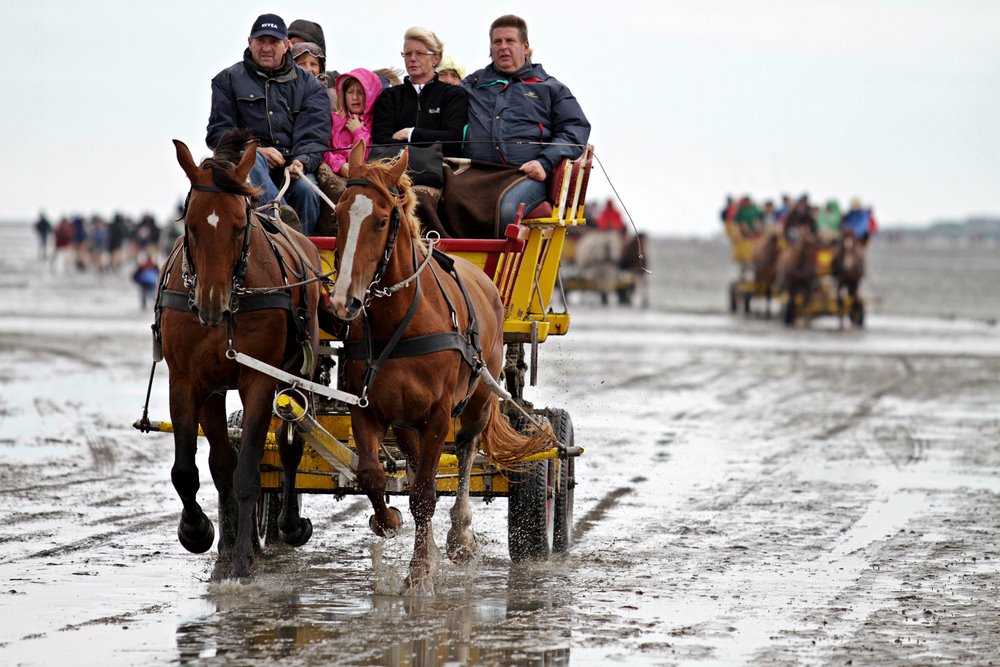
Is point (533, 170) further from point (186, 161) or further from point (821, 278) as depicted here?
point (821, 278)

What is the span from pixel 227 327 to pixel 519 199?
248 centimetres

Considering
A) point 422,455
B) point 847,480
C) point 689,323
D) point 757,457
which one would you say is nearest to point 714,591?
point 422,455

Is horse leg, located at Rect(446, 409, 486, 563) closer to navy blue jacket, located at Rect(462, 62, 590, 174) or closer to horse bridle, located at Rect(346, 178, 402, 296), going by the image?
horse bridle, located at Rect(346, 178, 402, 296)

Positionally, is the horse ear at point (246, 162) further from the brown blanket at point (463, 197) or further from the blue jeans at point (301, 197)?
the brown blanket at point (463, 197)

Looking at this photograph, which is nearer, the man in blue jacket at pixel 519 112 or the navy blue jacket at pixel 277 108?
the navy blue jacket at pixel 277 108

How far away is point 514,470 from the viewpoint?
9086 millimetres

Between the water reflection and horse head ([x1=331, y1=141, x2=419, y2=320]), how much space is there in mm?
1376

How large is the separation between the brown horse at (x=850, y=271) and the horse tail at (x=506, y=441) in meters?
24.4

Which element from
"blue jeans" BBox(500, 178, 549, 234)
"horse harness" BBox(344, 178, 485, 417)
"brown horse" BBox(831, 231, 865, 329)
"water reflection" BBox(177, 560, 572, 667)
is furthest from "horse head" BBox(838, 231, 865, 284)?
"horse harness" BBox(344, 178, 485, 417)

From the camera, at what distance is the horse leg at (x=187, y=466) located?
801 centimetres

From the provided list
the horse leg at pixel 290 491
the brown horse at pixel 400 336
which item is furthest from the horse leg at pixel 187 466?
the brown horse at pixel 400 336

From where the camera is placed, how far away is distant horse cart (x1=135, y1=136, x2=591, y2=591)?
25.5ft

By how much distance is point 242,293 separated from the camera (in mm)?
7914

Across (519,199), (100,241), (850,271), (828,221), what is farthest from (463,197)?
(100,241)
